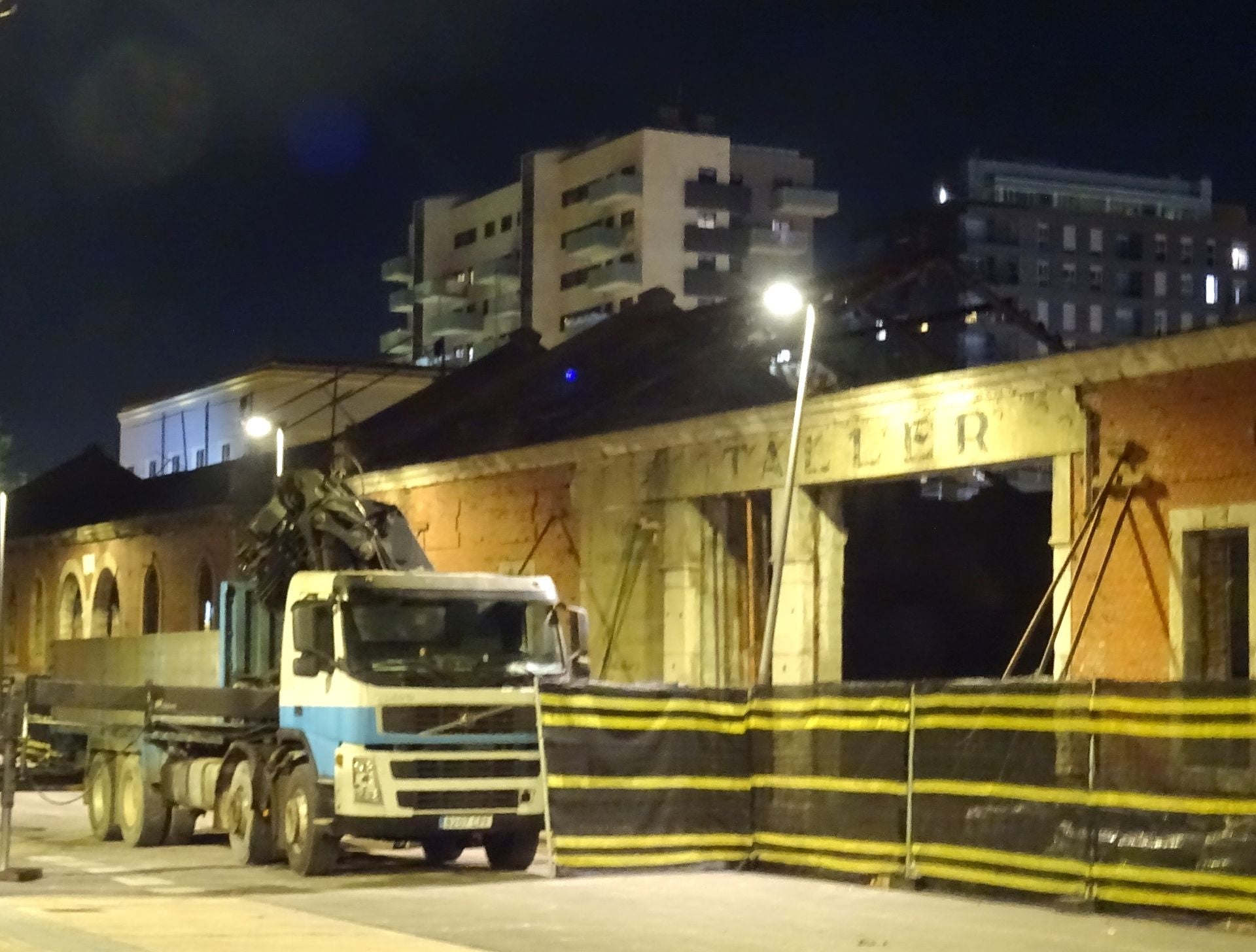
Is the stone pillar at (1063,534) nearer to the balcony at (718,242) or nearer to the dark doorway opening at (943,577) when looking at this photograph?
the dark doorway opening at (943,577)

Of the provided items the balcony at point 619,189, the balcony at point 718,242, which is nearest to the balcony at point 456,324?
the balcony at point 619,189

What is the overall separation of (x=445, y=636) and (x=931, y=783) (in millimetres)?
4977

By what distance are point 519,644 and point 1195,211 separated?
130 metres

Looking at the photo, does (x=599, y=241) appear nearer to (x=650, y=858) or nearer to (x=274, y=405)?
(x=274, y=405)

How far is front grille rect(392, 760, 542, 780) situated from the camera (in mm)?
18781

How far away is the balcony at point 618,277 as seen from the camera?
105 metres

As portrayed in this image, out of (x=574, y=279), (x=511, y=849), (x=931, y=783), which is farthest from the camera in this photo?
(x=574, y=279)

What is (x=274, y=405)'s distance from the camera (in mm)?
71438

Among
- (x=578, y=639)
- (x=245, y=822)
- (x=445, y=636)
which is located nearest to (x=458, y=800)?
(x=445, y=636)

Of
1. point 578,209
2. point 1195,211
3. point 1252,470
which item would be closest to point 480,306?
point 578,209

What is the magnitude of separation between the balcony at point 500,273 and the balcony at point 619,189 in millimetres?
9322

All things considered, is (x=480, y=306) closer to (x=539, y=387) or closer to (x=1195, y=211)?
(x=1195, y=211)

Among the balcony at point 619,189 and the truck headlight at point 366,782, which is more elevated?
the balcony at point 619,189

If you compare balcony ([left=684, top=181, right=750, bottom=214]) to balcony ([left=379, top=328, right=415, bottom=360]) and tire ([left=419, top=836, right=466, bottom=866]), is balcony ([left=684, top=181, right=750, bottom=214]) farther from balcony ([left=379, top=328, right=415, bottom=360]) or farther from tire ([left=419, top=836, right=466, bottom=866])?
tire ([left=419, top=836, right=466, bottom=866])
